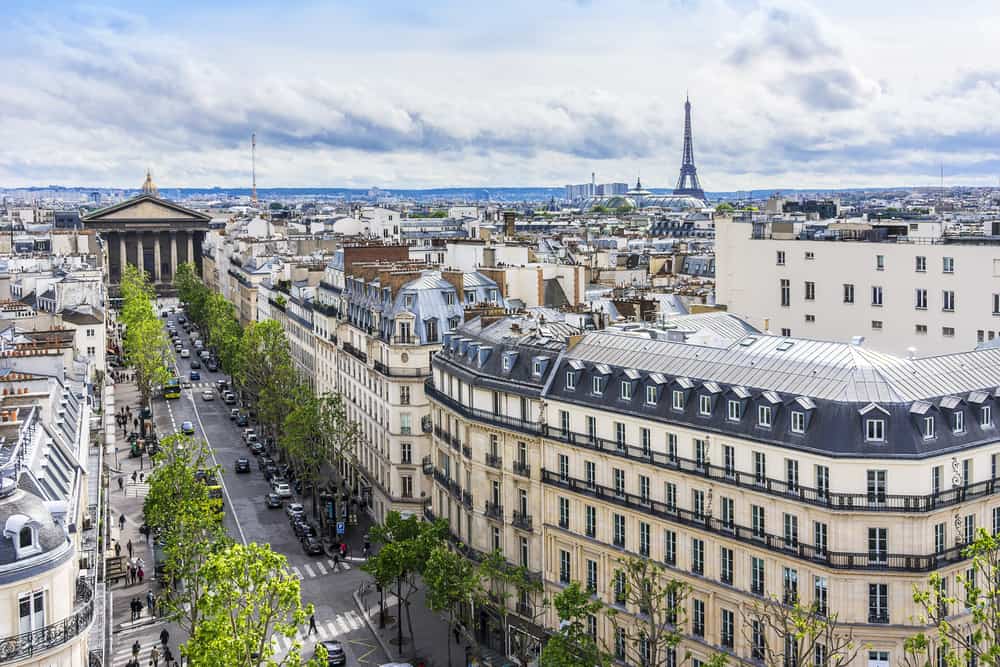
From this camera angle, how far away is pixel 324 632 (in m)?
64.6

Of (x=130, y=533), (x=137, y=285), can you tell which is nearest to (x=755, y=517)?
(x=130, y=533)

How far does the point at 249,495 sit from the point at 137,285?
4042 inches

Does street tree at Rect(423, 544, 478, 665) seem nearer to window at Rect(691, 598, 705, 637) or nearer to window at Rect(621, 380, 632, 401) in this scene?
window at Rect(691, 598, 705, 637)

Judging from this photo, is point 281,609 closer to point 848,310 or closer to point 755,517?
point 755,517

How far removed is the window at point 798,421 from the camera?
46.6m

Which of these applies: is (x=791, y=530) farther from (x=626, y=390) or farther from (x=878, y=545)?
(x=626, y=390)

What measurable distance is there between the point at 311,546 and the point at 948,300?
1712 inches

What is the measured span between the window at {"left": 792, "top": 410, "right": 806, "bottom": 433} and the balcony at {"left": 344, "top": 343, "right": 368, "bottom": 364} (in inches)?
1721

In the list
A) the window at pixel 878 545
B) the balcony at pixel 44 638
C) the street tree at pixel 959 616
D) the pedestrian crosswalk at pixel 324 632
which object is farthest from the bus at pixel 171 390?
the street tree at pixel 959 616

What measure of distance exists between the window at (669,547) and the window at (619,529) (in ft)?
8.68

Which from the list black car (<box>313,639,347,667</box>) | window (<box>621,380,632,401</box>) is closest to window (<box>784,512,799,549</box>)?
window (<box>621,380,632,401</box>)

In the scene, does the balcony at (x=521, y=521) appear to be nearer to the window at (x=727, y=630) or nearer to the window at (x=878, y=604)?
the window at (x=727, y=630)

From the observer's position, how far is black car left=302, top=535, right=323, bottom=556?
257 feet

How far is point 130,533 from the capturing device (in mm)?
82000
